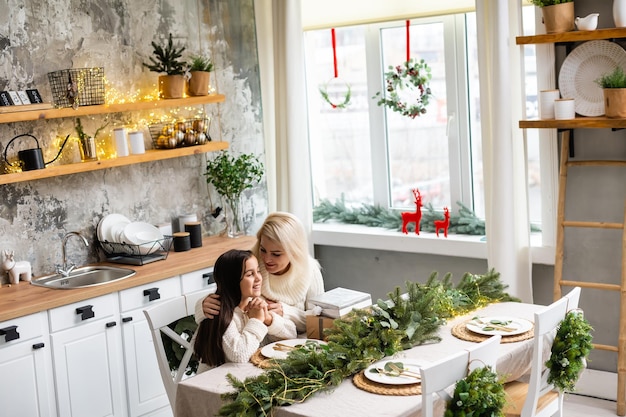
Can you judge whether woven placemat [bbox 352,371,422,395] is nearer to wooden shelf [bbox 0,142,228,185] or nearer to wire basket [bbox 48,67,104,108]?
wooden shelf [bbox 0,142,228,185]

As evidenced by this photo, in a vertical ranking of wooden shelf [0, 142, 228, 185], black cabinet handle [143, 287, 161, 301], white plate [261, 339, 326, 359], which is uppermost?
wooden shelf [0, 142, 228, 185]

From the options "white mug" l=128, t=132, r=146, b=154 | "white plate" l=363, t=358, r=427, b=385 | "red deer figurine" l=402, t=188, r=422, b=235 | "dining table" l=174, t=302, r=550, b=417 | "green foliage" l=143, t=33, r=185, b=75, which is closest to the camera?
"dining table" l=174, t=302, r=550, b=417

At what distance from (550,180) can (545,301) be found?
2.28 ft

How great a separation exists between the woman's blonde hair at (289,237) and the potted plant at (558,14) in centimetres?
173

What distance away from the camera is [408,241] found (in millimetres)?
5270

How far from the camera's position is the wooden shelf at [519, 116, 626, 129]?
4.12 meters

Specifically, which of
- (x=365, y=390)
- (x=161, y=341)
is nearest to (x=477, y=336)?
(x=365, y=390)

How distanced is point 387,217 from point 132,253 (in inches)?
69.4

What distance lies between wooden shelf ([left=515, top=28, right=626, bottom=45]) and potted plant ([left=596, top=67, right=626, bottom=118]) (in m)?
0.17

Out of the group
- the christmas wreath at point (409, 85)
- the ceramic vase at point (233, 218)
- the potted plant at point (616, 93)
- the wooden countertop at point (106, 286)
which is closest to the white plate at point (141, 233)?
the wooden countertop at point (106, 286)

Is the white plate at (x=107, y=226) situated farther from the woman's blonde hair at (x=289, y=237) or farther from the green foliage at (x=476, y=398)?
the green foliage at (x=476, y=398)

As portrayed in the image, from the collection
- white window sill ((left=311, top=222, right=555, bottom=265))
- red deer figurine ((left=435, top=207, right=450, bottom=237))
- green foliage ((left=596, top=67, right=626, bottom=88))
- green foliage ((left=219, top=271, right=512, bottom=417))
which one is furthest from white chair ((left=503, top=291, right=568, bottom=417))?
red deer figurine ((left=435, top=207, right=450, bottom=237))

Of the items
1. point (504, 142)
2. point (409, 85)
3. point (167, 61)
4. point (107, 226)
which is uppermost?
point (167, 61)

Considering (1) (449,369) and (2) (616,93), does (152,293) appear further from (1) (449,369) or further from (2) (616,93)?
(2) (616,93)
